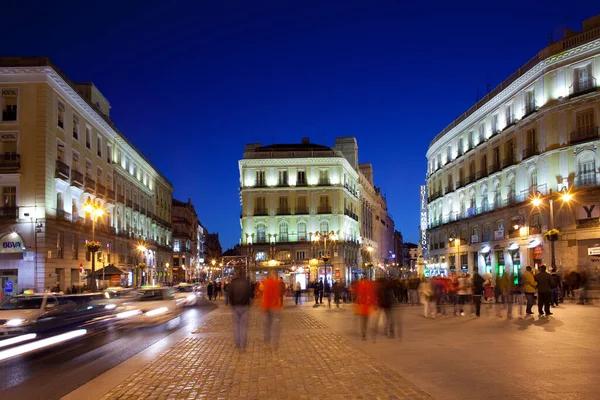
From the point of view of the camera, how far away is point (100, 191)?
52.0 metres

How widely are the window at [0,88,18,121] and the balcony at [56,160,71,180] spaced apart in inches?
158

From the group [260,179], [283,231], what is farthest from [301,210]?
[260,179]

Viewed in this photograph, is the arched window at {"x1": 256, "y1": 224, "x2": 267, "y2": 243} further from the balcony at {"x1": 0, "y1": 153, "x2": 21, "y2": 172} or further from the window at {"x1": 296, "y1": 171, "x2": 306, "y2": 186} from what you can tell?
the balcony at {"x1": 0, "y1": 153, "x2": 21, "y2": 172}

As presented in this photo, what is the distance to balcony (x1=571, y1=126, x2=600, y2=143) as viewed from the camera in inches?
1582

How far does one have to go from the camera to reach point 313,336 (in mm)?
17188

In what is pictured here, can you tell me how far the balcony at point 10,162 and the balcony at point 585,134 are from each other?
36.0 m

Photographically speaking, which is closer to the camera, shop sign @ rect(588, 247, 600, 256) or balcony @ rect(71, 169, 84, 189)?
shop sign @ rect(588, 247, 600, 256)

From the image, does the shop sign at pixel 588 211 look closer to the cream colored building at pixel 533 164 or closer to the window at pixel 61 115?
the cream colored building at pixel 533 164

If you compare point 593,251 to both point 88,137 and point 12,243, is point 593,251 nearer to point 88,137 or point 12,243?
point 12,243

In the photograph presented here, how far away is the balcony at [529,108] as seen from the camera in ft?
147

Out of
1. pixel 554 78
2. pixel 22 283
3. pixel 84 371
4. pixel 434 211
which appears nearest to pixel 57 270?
pixel 22 283

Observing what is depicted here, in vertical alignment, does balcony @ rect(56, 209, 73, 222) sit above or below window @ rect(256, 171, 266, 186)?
below

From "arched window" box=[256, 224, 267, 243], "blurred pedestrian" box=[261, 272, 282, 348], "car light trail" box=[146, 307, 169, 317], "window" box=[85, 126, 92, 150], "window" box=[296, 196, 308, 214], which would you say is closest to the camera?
"blurred pedestrian" box=[261, 272, 282, 348]

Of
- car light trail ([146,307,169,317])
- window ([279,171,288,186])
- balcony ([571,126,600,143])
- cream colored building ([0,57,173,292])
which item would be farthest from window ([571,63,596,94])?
window ([279,171,288,186])
